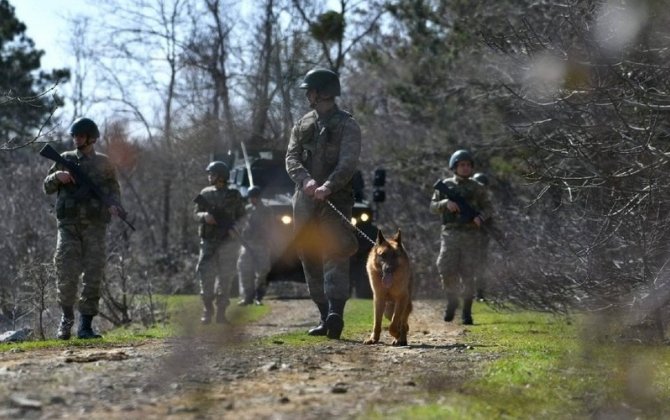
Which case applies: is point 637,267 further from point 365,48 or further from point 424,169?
point 365,48

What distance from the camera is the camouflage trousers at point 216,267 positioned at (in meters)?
16.2

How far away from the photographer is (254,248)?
2153cm

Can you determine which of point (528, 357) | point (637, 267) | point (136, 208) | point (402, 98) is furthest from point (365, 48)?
point (528, 357)

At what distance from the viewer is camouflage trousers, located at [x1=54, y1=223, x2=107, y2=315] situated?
1220cm

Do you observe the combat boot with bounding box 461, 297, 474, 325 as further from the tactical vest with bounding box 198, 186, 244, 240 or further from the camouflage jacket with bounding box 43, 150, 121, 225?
the camouflage jacket with bounding box 43, 150, 121, 225

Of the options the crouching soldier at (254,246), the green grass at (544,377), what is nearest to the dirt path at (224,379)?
the green grass at (544,377)

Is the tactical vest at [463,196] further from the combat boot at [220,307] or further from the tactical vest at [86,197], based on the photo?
the tactical vest at [86,197]

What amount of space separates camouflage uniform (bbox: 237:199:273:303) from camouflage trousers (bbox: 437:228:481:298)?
6.01 metres

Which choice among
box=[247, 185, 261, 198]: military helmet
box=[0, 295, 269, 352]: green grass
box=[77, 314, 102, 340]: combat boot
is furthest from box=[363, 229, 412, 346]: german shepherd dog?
box=[247, 185, 261, 198]: military helmet

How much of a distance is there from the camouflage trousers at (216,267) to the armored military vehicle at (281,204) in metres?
4.79

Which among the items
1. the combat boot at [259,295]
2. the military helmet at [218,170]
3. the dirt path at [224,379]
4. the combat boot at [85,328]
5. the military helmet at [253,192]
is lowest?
the dirt path at [224,379]

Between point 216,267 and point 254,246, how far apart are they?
201 inches

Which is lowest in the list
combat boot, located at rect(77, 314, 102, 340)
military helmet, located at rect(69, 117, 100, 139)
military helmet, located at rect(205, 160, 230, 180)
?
Answer: combat boot, located at rect(77, 314, 102, 340)

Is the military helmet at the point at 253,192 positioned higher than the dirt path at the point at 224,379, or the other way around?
the military helmet at the point at 253,192
